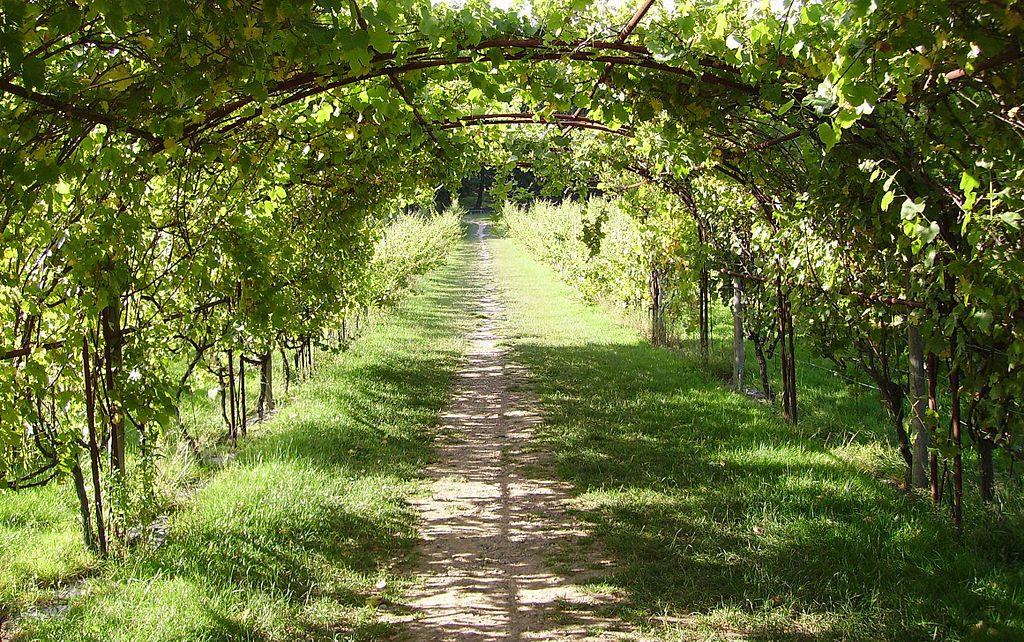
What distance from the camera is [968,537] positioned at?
3914mm

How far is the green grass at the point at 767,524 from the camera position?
11.1ft

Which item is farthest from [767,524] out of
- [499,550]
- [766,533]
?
[499,550]

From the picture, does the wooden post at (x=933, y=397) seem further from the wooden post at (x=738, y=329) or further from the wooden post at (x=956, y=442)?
the wooden post at (x=738, y=329)

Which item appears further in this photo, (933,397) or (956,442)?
(933,397)

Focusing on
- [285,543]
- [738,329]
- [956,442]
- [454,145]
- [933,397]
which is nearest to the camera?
[956,442]

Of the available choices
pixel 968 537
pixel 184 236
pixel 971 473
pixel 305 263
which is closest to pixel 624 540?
pixel 968 537

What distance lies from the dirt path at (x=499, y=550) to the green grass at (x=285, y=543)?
8.4 inches

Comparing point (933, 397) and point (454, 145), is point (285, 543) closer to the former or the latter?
point (454, 145)

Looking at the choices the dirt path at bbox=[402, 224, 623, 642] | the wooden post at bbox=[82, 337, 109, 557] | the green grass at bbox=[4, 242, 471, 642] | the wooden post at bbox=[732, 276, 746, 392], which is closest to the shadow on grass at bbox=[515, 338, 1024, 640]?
the dirt path at bbox=[402, 224, 623, 642]

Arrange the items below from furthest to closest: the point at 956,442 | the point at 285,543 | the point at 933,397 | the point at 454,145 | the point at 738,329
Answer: the point at 738,329
the point at 454,145
the point at 285,543
the point at 933,397
the point at 956,442

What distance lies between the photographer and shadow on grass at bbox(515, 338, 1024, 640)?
11.1ft

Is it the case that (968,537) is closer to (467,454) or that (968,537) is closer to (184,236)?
(467,454)

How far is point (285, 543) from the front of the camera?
4.28m

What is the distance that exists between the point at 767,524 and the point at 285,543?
2745mm
